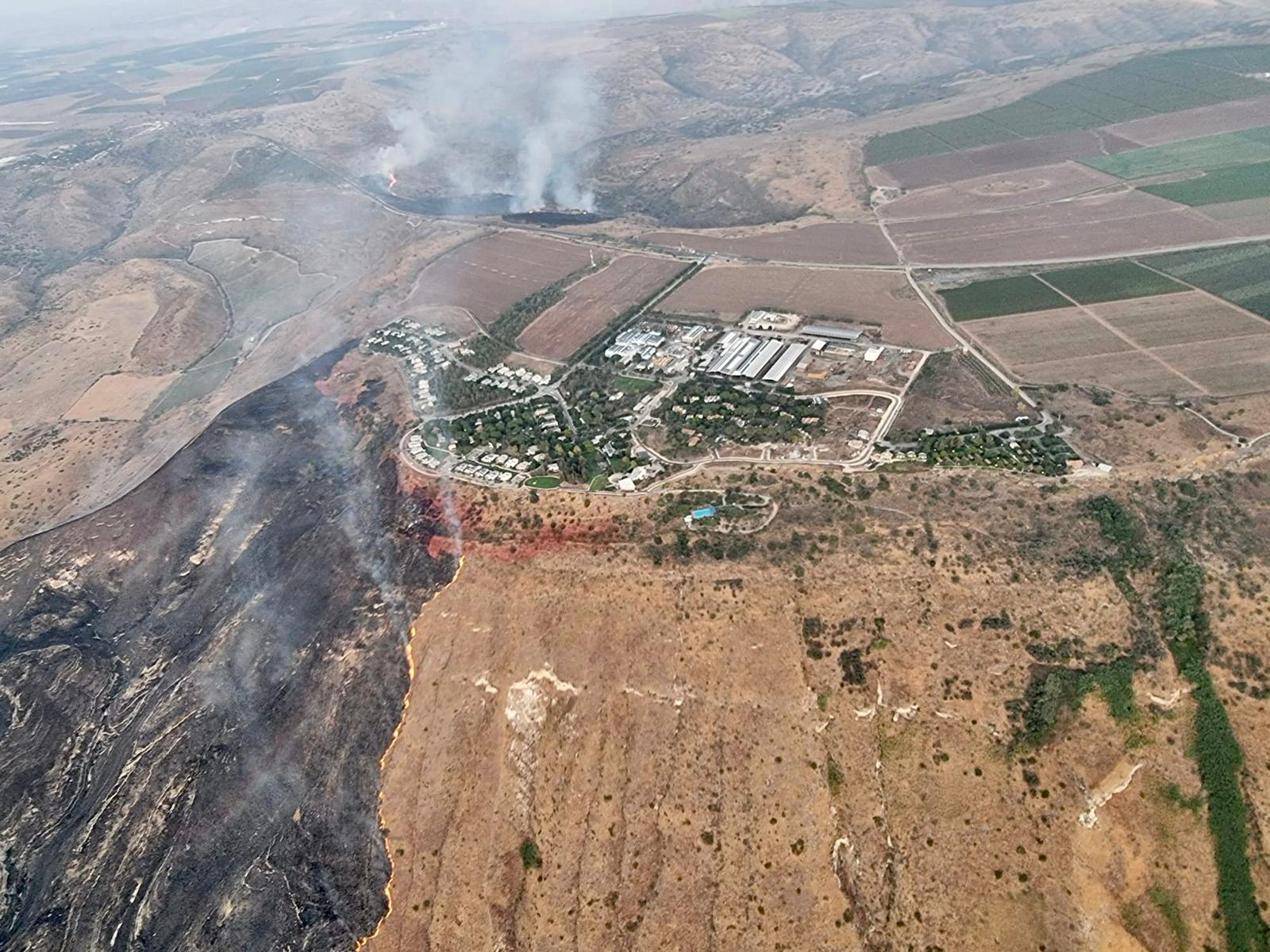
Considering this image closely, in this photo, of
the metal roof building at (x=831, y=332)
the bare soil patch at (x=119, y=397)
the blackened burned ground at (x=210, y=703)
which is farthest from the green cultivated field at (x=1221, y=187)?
the bare soil patch at (x=119, y=397)

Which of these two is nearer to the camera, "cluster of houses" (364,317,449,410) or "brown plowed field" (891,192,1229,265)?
"cluster of houses" (364,317,449,410)

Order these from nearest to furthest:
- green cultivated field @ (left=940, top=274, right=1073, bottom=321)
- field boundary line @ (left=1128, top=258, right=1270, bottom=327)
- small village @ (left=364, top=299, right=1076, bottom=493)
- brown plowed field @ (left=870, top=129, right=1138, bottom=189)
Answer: small village @ (left=364, top=299, right=1076, bottom=493), field boundary line @ (left=1128, top=258, right=1270, bottom=327), green cultivated field @ (left=940, top=274, right=1073, bottom=321), brown plowed field @ (left=870, top=129, right=1138, bottom=189)

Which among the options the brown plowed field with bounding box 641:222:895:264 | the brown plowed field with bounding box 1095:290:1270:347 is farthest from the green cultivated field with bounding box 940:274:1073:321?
the brown plowed field with bounding box 641:222:895:264

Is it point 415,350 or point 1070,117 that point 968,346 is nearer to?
point 415,350

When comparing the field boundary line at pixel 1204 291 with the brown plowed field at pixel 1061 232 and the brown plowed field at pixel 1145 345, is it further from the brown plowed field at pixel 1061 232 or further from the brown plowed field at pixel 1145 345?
the brown plowed field at pixel 1061 232

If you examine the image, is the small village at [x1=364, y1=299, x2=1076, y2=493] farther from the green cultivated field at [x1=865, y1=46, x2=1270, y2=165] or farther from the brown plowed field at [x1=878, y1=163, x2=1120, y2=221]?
the green cultivated field at [x1=865, y1=46, x2=1270, y2=165]

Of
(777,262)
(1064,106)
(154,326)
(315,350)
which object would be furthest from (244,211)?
(1064,106)
